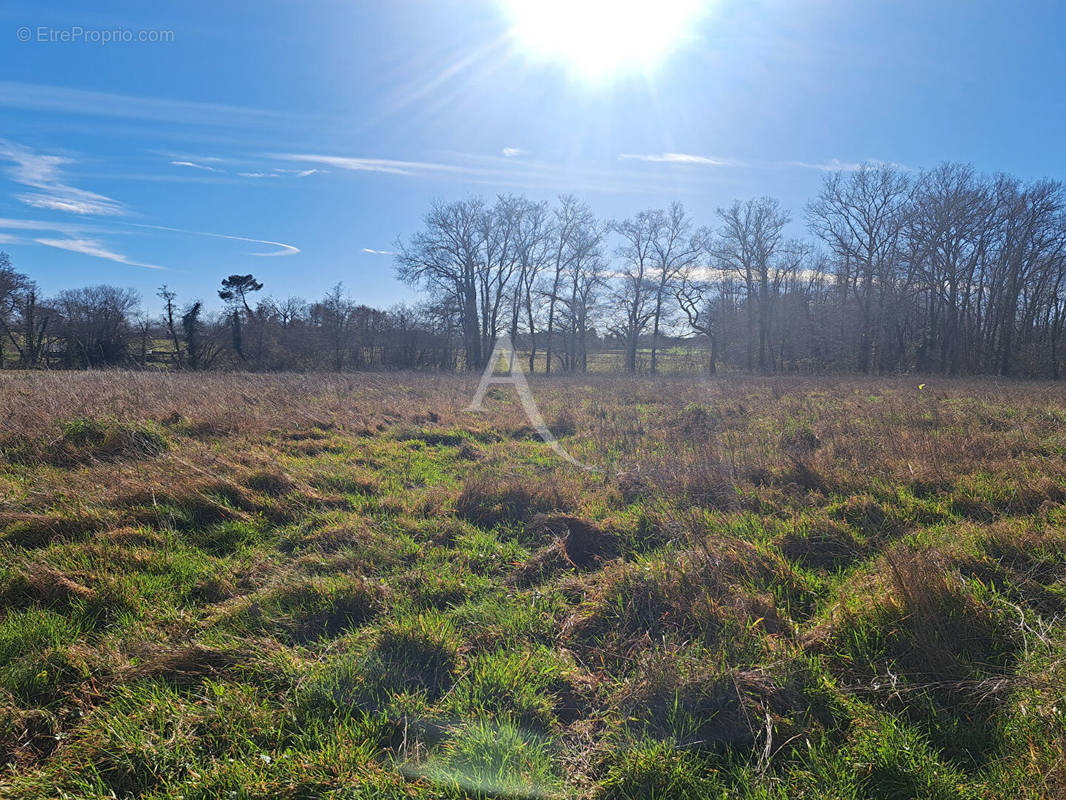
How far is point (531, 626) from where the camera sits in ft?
10.5

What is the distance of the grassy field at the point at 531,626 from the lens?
6.82 ft

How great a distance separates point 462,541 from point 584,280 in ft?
131

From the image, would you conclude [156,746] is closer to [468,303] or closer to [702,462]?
[702,462]

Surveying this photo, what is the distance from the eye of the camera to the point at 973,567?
352 cm

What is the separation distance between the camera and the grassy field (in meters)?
2.08

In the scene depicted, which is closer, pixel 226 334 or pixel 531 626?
pixel 531 626

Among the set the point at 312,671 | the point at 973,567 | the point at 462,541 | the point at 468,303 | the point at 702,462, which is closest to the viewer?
the point at 312,671

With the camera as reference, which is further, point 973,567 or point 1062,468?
point 1062,468

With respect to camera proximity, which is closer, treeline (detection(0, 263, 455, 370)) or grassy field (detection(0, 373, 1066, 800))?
grassy field (detection(0, 373, 1066, 800))

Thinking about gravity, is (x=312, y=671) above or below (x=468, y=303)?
below

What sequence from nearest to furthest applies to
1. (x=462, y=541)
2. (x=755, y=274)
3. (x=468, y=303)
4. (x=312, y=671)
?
1. (x=312, y=671)
2. (x=462, y=541)
3. (x=755, y=274)
4. (x=468, y=303)

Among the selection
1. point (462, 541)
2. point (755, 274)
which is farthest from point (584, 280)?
point (462, 541)

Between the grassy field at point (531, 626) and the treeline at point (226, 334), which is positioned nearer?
the grassy field at point (531, 626)

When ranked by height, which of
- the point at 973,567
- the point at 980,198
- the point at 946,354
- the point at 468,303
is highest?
the point at 980,198
